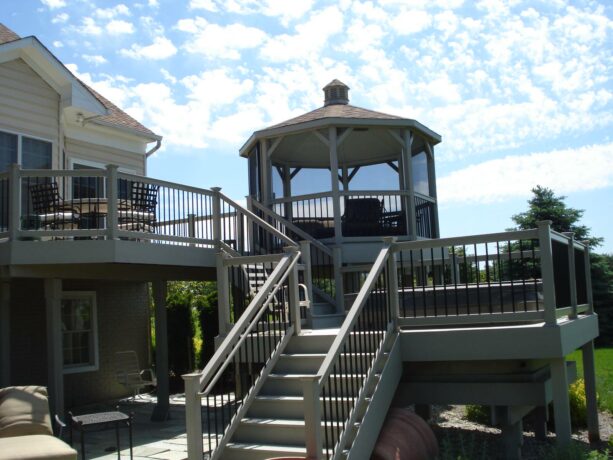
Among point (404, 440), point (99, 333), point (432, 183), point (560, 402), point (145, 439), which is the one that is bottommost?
point (145, 439)

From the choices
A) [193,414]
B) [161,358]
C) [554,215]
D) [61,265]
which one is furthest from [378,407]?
[554,215]

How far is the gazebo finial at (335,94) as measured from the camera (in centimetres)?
1568

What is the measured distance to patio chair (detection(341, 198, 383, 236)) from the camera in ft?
43.8

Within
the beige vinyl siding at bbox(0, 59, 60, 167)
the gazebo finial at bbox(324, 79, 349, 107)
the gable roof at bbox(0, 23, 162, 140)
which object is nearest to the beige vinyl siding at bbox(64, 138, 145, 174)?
A: the gable roof at bbox(0, 23, 162, 140)

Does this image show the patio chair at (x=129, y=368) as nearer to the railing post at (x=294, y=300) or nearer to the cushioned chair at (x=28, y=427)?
the cushioned chair at (x=28, y=427)

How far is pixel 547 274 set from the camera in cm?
685

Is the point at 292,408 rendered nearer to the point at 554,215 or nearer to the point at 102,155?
the point at 102,155

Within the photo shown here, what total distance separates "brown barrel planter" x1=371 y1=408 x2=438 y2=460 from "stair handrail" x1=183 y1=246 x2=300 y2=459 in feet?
4.73

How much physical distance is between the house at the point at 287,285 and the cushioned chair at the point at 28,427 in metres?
1.49

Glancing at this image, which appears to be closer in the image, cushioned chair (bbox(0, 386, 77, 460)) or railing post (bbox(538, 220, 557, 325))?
cushioned chair (bbox(0, 386, 77, 460))

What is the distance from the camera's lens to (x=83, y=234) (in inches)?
350

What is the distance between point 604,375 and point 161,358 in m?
10.9

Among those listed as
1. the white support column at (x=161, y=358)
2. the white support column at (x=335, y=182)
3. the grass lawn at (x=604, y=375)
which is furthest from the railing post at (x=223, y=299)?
the grass lawn at (x=604, y=375)

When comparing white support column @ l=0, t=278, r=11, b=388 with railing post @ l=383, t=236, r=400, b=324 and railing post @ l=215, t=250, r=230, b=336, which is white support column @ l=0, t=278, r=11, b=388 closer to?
railing post @ l=215, t=250, r=230, b=336
